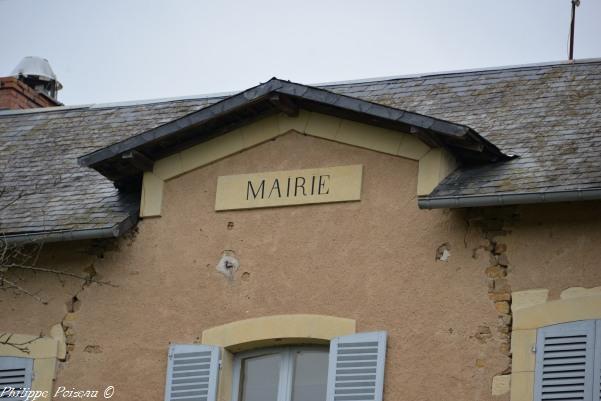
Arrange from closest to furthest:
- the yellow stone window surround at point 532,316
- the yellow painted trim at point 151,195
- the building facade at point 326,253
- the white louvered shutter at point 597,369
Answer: the white louvered shutter at point 597,369
the yellow stone window surround at point 532,316
the building facade at point 326,253
the yellow painted trim at point 151,195

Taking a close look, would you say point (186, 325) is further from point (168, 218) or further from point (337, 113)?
point (337, 113)

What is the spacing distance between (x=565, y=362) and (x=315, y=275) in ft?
7.58

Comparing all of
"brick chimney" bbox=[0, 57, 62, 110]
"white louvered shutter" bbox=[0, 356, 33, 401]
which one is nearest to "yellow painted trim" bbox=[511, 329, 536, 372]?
"white louvered shutter" bbox=[0, 356, 33, 401]

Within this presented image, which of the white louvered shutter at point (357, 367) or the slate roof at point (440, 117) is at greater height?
the slate roof at point (440, 117)

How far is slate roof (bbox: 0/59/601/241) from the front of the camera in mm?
Answer: 12039

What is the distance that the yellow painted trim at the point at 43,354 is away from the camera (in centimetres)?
1301

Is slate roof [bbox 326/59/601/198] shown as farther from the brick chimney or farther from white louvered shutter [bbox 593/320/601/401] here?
the brick chimney

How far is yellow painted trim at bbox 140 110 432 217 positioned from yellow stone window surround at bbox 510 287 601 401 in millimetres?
1478

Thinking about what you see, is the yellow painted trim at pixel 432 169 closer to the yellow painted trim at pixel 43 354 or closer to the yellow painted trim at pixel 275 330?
the yellow painted trim at pixel 275 330

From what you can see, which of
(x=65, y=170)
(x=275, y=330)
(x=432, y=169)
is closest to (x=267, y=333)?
(x=275, y=330)

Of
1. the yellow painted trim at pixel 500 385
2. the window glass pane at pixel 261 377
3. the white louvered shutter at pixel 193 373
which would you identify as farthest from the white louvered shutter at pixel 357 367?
the white louvered shutter at pixel 193 373

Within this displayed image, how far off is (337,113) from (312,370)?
2223 millimetres

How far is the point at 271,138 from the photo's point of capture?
13102 millimetres

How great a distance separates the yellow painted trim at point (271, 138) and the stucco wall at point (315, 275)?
0.08 metres
